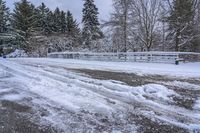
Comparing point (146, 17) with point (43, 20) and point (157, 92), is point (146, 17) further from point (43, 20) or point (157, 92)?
point (43, 20)

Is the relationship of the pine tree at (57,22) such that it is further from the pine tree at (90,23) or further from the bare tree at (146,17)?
the bare tree at (146,17)

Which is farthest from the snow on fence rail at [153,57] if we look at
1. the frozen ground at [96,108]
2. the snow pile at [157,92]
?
the snow pile at [157,92]

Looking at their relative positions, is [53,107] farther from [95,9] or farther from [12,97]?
[95,9]

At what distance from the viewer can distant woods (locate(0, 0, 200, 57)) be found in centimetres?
2996

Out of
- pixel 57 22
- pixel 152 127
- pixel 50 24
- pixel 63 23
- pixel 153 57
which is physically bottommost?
pixel 152 127

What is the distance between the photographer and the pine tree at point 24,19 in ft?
177

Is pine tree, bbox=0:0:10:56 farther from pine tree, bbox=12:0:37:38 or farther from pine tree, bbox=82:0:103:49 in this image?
pine tree, bbox=82:0:103:49

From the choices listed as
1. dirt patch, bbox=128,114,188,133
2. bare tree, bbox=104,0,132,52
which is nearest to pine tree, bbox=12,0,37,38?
bare tree, bbox=104,0,132,52

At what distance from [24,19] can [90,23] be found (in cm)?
1321

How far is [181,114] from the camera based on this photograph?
6.09 metres

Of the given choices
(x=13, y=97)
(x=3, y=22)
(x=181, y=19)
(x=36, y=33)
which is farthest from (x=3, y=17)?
(x=13, y=97)

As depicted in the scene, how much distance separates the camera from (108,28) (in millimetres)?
32281

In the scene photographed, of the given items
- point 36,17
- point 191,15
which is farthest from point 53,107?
point 36,17

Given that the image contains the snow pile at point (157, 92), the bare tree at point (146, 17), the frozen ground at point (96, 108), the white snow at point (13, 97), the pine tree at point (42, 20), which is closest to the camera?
the frozen ground at point (96, 108)
